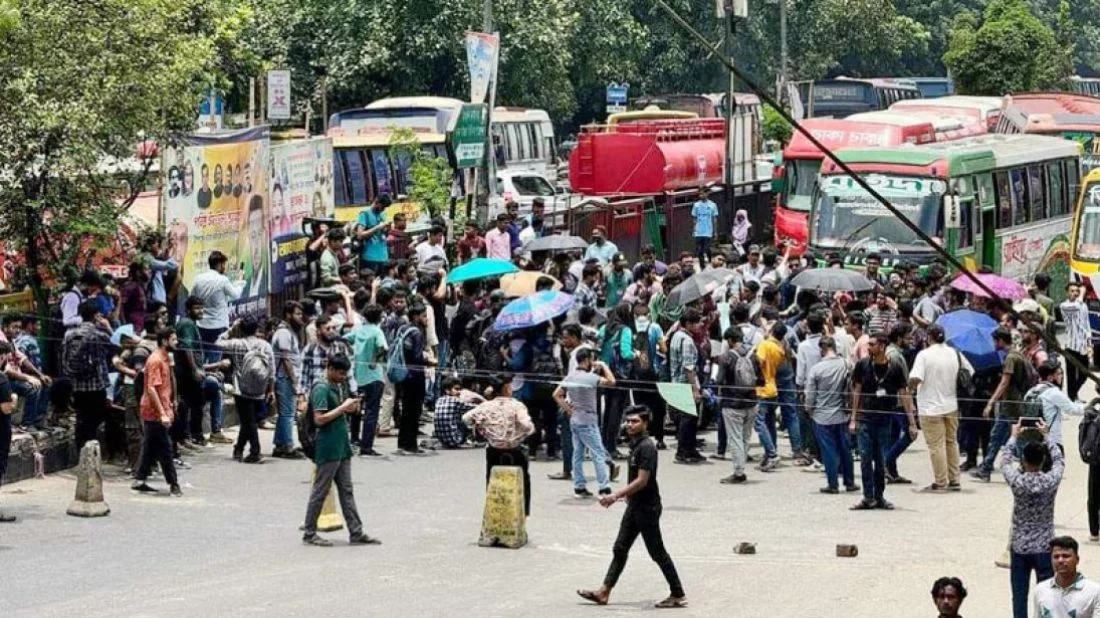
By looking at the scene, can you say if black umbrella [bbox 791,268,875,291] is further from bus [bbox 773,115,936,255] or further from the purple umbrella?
bus [bbox 773,115,936,255]

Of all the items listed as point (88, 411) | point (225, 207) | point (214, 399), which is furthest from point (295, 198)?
point (88, 411)

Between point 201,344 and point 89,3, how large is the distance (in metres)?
3.23

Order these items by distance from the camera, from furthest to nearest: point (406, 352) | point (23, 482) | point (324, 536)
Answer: point (406, 352) < point (23, 482) < point (324, 536)

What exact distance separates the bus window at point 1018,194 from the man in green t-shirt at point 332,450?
19087 mm

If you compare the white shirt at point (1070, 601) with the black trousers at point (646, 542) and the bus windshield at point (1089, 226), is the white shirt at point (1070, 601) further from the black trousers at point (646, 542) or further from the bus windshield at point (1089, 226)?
the bus windshield at point (1089, 226)

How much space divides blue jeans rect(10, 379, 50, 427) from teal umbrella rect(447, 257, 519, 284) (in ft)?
17.2

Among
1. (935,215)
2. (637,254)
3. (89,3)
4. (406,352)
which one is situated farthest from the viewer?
(637,254)

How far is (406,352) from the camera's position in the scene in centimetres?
1970

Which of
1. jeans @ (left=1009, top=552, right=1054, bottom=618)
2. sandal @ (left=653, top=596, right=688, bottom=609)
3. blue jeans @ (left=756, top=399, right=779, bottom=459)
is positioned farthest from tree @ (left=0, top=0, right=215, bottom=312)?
jeans @ (left=1009, top=552, right=1054, bottom=618)

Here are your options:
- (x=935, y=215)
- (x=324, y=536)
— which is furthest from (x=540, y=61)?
(x=324, y=536)

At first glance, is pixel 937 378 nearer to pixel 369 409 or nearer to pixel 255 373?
pixel 369 409

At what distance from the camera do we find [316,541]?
609 inches

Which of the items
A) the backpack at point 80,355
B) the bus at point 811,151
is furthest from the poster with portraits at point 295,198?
the bus at point 811,151

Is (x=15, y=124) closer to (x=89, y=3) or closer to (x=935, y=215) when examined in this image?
(x=89, y=3)
